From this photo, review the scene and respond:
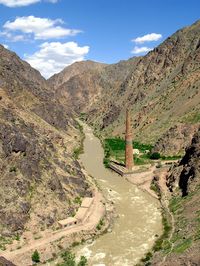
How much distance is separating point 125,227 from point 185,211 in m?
7.54

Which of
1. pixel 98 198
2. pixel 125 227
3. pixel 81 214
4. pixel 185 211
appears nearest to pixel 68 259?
pixel 81 214

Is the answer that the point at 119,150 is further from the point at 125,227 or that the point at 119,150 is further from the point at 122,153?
the point at 125,227

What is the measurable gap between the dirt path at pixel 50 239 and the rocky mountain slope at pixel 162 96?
39.4 m

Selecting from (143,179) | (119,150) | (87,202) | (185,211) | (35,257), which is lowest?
(35,257)

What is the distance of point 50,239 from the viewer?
47.2 m

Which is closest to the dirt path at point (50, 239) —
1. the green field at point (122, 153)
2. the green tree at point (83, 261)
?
the green tree at point (83, 261)

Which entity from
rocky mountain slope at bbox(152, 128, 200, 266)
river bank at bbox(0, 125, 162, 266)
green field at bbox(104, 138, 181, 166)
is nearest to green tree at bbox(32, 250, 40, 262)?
river bank at bbox(0, 125, 162, 266)

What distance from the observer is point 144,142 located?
363 feet

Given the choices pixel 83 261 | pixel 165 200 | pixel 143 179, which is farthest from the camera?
pixel 143 179

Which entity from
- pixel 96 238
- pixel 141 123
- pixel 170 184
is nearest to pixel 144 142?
pixel 141 123

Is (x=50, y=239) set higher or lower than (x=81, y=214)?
lower

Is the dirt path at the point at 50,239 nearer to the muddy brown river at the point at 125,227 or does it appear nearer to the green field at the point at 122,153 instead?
the muddy brown river at the point at 125,227

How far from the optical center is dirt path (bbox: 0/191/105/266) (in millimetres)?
43344

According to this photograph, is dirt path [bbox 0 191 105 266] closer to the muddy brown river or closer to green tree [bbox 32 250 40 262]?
green tree [bbox 32 250 40 262]
